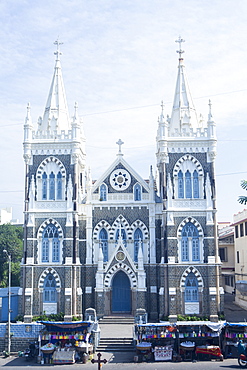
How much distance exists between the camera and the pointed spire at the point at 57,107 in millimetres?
41938

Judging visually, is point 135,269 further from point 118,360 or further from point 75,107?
point 75,107

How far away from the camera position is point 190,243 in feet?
128

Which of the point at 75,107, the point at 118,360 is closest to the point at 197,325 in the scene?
the point at 118,360

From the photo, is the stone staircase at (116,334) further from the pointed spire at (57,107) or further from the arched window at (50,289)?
the pointed spire at (57,107)

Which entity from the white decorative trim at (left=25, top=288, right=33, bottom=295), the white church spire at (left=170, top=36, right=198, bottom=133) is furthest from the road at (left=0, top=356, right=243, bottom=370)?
the white church spire at (left=170, top=36, right=198, bottom=133)

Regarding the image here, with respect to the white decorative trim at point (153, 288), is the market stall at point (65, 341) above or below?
below

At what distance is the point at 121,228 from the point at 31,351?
48.0 feet

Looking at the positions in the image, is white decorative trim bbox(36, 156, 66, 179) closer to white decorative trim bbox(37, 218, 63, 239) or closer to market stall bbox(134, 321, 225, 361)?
white decorative trim bbox(37, 218, 63, 239)

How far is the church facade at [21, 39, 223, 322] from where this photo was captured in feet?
126

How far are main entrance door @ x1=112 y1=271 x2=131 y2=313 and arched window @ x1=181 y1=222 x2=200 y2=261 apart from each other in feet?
17.8

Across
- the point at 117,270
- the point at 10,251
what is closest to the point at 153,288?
the point at 117,270

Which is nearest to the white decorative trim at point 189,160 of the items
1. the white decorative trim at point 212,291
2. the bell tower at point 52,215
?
the bell tower at point 52,215

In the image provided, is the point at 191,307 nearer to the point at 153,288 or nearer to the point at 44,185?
the point at 153,288

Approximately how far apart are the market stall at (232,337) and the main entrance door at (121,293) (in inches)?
493
